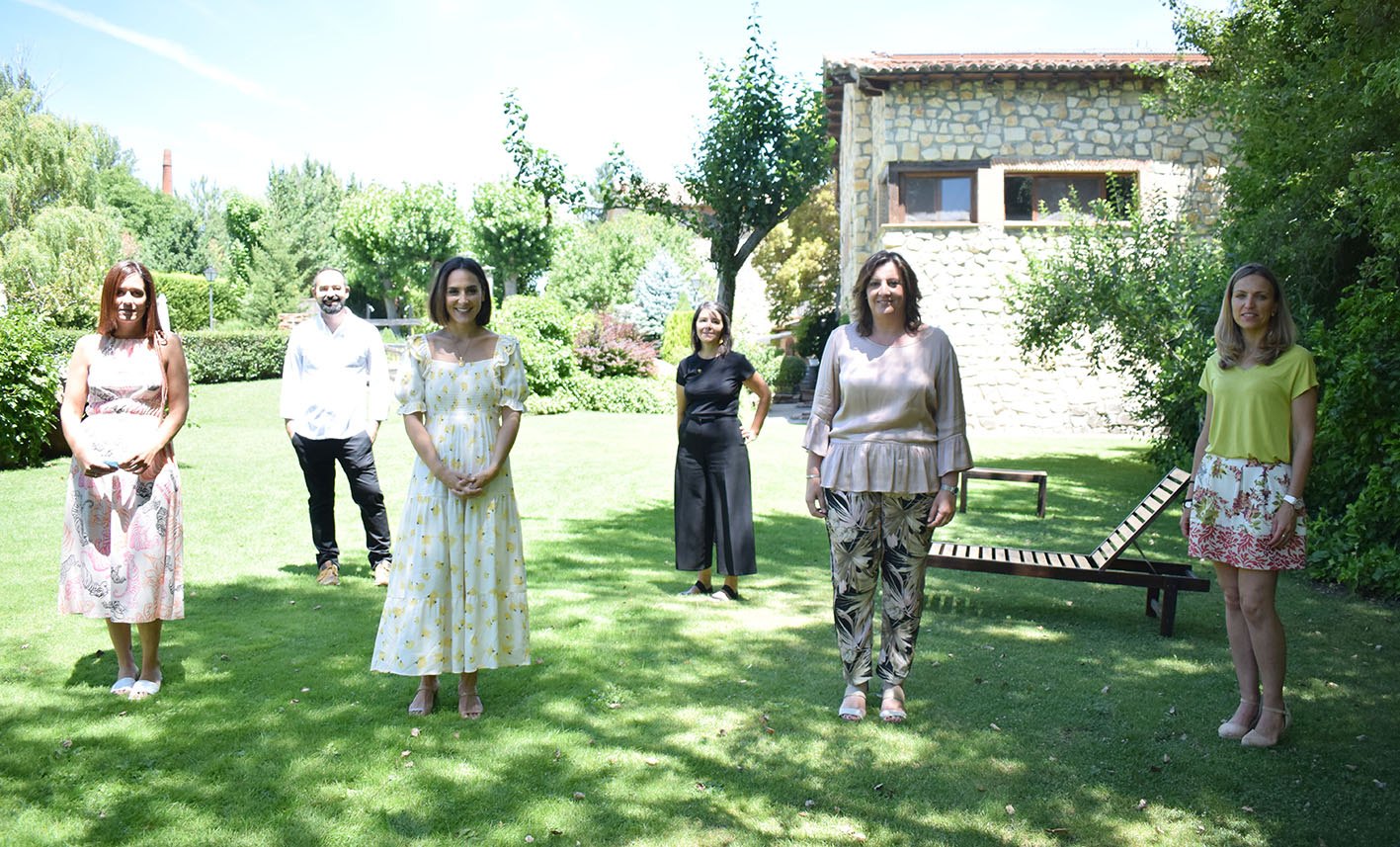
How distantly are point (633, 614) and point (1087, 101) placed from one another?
17.1m

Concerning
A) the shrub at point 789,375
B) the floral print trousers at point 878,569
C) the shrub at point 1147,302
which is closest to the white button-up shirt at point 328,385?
the floral print trousers at point 878,569

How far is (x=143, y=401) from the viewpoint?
4293 mm

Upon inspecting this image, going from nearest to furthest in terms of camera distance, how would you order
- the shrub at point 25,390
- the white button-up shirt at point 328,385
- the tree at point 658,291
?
1. the white button-up shirt at point 328,385
2. the shrub at point 25,390
3. the tree at point 658,291

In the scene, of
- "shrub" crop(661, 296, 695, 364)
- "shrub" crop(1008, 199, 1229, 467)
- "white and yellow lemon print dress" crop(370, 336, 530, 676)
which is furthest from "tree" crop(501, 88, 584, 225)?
"white and yellow lemon print dress" crop(370, 336, 530, 676)

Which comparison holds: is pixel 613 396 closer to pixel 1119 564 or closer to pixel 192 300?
pixel 1119 564

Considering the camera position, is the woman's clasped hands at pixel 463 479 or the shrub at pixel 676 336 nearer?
the woman's clasped hands at pixel 463 479

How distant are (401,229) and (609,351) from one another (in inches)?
978

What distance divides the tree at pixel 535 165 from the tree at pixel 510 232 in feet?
68.1

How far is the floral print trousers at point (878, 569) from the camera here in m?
4.10

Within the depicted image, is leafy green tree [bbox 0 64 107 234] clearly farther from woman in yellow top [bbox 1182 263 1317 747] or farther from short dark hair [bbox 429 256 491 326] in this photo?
woman in yellow top [bbox 1182 263 1317 747]

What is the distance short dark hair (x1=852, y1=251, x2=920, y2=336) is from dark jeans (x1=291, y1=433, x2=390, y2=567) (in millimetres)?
3700

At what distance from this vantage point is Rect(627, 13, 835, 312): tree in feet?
59.0

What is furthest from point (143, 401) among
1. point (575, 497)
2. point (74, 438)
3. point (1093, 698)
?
point (575, 497)

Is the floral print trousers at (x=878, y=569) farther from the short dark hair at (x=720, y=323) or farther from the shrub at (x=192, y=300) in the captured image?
the shrub at (x=192, y=300)
